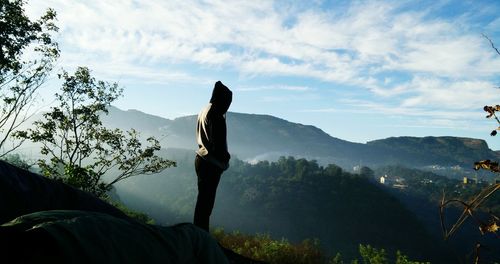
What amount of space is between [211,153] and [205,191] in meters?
0.48

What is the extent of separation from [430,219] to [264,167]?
60666 mm

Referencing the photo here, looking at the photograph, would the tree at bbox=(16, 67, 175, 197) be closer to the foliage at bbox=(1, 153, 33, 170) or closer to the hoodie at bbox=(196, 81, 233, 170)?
the foliage at bbox=(1, 153, 33, 170)

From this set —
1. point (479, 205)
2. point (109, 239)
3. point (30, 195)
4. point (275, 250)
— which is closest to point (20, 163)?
point (275, 250)

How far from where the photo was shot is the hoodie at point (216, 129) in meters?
4.94

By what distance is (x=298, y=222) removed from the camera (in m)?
113

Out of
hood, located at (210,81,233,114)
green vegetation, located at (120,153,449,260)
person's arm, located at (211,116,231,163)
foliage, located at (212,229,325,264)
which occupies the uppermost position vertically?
hood, located at (210,81,233,114)

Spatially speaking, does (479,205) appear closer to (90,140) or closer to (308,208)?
(90,140)

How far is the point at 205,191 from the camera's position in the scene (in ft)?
16.0

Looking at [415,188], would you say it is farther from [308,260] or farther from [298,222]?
[308,260]

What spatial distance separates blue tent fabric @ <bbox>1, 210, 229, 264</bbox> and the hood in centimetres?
279

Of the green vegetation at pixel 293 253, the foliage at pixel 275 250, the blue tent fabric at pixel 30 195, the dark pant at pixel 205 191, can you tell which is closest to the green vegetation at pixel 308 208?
the foliage at pixel 275 250

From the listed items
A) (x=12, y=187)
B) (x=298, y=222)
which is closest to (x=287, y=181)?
(x=298, y=222)

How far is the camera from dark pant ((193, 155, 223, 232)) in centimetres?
486

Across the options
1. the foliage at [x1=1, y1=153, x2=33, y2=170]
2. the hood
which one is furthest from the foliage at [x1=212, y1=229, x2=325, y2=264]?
the foliage at [x1=1, y1=153, x2=33, y2=170]
